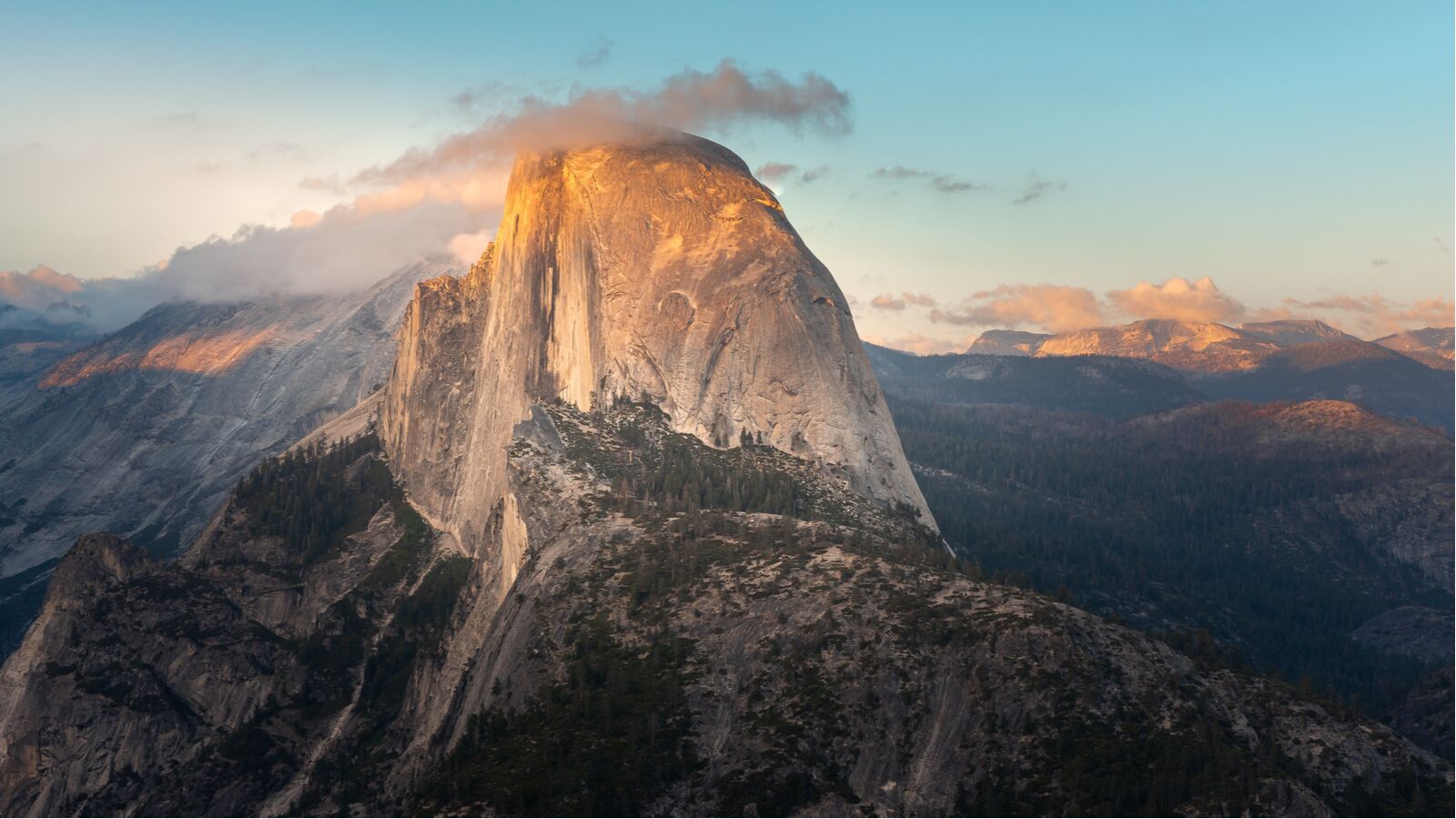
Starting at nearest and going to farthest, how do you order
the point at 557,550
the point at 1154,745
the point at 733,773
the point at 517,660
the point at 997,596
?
1. the point at 1154,745
2. the point at 733,773
3. the point at 997,596
4. the point at 517,660
5. the point at 557,550

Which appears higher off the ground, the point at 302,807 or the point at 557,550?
the point at 557,550

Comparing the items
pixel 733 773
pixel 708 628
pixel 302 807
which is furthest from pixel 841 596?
pixel 302 807

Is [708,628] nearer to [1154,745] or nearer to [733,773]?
[733,773]

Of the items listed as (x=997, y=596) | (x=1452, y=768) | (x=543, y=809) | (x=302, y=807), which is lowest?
(x=302, y=807)

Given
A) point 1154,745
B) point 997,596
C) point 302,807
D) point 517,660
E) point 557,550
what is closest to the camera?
point 1154,745

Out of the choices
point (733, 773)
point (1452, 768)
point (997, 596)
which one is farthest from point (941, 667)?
point (1452, 768)

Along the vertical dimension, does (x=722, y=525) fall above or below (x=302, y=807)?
above

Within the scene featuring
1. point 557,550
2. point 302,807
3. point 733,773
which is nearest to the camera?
point 733,773

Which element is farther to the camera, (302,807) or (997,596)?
(302,807)

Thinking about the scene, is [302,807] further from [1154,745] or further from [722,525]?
[1154,745]
